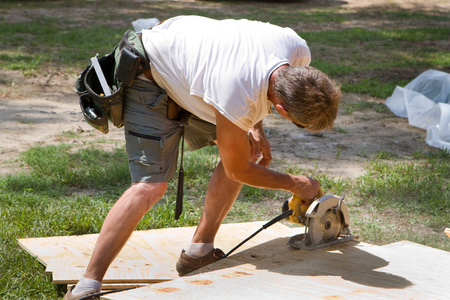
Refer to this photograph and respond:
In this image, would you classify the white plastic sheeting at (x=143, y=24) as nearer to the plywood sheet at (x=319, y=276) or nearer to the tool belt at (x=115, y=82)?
the tool belt at (x=115, y=82)

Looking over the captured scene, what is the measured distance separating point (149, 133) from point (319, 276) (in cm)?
106

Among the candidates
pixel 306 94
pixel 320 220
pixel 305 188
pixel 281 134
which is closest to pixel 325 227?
pixel 320 220

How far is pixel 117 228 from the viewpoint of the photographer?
8.85ft

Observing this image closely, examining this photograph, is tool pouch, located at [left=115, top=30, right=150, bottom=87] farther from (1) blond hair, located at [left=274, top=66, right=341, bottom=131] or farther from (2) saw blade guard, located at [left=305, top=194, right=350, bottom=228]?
(2) saw blade guard, located at [left=305, top=194, right=350, bottom=228]

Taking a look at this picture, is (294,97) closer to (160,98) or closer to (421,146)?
(160,98)

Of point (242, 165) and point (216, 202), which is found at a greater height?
point (242, 165)

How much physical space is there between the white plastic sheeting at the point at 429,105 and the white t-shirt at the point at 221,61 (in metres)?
3.41

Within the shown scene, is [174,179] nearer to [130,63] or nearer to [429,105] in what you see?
[130,63]

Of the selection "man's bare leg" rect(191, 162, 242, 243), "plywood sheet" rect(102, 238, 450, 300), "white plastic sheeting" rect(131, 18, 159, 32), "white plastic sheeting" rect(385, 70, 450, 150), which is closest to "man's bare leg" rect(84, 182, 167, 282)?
"plywood sheet" rect(102, 238, 450, 300)

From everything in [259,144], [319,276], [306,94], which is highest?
[306,94]

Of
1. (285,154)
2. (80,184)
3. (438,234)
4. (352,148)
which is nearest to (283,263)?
(438,234)

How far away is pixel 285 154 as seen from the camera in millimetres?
5516

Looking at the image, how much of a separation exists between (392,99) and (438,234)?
10.8 ft

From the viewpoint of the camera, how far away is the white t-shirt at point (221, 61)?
8.30 ft
